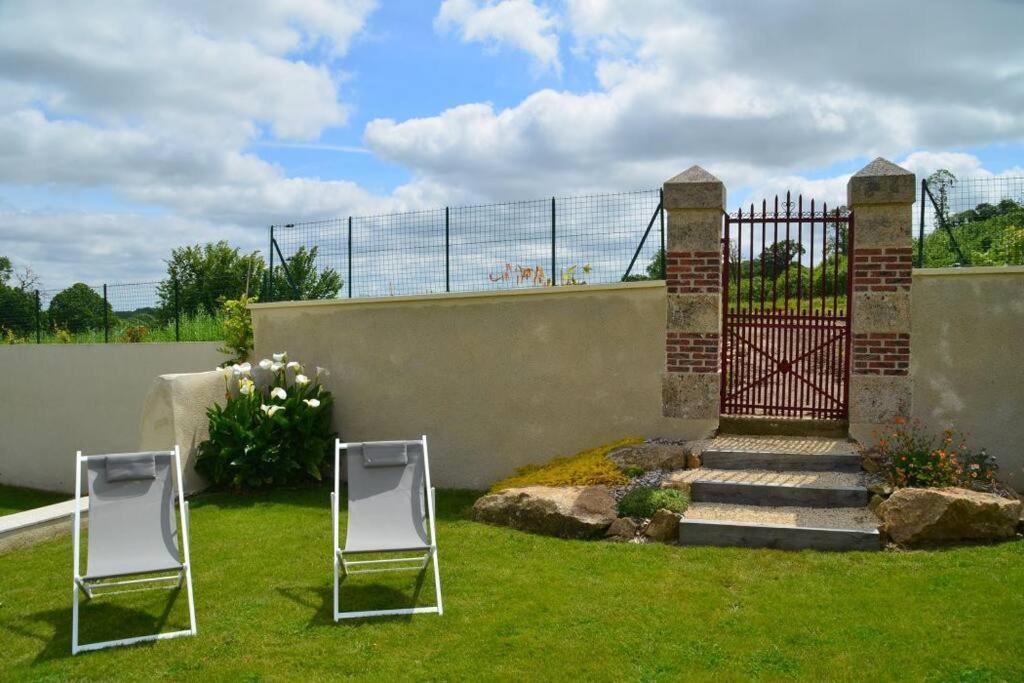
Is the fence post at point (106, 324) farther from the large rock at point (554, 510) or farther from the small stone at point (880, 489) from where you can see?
the small stone at point (880, 489)

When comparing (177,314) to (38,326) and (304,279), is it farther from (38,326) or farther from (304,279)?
(38,326)

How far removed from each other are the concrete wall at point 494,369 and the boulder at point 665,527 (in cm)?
175

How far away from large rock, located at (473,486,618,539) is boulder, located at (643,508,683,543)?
379mm

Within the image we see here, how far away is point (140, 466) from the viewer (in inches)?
232

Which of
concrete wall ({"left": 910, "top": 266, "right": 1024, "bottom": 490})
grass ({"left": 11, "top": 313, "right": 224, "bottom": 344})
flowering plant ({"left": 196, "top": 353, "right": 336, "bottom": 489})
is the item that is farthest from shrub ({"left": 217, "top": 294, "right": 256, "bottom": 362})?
concrete wall ({"left": 910, "top": 266, "right": 1024, "bottom": 490})

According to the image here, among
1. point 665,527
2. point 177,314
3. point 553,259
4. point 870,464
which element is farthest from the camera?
point 177,314

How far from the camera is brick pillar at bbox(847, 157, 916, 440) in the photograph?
25.7 feet

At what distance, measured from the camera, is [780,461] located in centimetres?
768

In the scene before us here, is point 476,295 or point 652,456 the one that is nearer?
point 652,456

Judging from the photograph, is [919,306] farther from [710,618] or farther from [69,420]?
[69,420]

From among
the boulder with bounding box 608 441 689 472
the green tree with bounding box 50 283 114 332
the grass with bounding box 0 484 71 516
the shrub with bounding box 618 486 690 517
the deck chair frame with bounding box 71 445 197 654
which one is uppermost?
the green tree with bounding box 50 283 114 332

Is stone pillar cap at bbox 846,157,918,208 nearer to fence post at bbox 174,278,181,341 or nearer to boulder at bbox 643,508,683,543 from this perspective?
boulder at bbox 643,508,683,543

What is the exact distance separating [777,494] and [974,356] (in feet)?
8.06

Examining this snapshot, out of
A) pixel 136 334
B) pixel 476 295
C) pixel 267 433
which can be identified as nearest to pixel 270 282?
pixel 267 433
